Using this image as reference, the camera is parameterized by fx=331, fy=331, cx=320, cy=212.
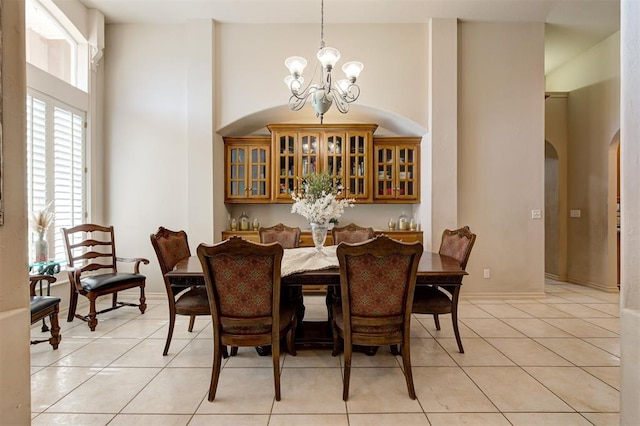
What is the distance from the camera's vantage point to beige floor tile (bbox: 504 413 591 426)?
1.85 m

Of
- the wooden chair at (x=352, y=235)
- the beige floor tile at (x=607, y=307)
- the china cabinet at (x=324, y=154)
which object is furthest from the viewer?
the china cabinet at (x=324, y=154)

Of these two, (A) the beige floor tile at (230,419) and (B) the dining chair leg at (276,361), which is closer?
(A) the beige floor tile at (230,419)

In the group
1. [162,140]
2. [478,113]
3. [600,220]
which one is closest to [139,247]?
[162,140]

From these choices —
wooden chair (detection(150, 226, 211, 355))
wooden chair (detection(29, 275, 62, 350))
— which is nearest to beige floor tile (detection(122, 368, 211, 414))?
wooden chair (detection(150, 226, 211, 355))

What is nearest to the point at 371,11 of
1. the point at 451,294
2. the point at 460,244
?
the point at 460,244

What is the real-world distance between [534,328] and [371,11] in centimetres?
404

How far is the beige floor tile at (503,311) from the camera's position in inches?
147

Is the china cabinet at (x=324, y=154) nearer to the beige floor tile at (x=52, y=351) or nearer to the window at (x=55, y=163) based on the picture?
the window at (x=55, y=163)

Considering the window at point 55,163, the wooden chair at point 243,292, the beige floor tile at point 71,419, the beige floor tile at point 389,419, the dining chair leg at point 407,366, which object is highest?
the window at point 55,163

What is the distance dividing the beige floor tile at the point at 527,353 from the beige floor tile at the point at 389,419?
1.18 metres

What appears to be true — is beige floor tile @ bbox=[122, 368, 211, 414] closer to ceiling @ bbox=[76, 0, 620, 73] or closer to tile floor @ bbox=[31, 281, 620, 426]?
tile floor @ bbox=[31, 281, 620, 426]

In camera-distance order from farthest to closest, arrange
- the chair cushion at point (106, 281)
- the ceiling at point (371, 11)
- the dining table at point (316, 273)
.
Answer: the ceiling at point (371, 11) < the chair cushion at point (106, 281) < the dining table at point (316, 273)

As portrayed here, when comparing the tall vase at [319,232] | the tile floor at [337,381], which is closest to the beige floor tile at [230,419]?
the tile floor at [337,381]

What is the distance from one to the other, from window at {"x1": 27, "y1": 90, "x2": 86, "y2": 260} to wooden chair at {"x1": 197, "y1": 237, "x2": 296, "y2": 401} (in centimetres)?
238
